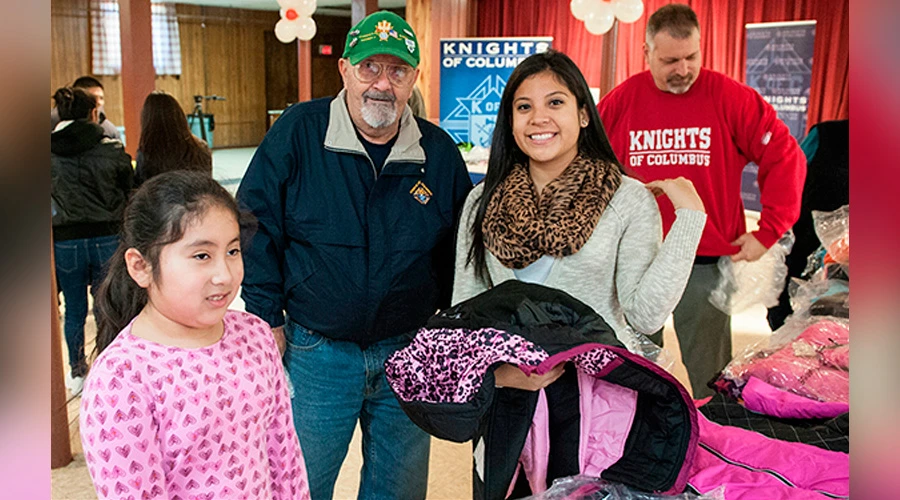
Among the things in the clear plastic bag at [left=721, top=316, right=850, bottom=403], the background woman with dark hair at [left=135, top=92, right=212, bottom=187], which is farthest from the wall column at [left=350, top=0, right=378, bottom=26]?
the clear plastic bag at [left=721, top=316, right=850, bottom=403]

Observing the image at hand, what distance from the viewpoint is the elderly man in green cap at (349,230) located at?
198 centimetres

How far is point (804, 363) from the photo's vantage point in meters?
2.10

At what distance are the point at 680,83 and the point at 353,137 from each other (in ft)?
4.65

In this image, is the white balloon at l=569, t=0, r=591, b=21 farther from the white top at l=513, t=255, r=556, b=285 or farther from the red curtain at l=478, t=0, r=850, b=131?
the white top at l=513, t=255, r=556, b=285

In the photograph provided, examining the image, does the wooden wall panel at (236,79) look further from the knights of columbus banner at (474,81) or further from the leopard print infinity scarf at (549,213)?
the leopard print infinity scarf at (549,213)

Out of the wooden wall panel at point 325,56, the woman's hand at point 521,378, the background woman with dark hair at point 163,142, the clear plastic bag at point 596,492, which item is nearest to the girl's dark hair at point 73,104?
the background woman with dark hair at point 163,142

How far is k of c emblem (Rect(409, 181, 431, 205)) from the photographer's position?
204cm

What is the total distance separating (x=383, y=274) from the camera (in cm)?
200

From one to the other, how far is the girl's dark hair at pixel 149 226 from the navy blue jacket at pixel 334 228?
434 mm

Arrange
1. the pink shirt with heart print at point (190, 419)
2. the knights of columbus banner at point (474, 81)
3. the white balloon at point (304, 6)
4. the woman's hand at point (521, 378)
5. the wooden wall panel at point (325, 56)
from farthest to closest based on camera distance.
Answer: the wooden wall panel at point (325, 56), the white balloon at point (304, 6), the knights of columbus banner at point (474, 81), the woman's hand at point (521, 378), the pink shirt with heart print at point (190, 419)

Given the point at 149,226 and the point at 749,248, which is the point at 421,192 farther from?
the point at 749,248

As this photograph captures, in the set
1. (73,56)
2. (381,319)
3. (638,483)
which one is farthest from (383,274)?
(73,56)
